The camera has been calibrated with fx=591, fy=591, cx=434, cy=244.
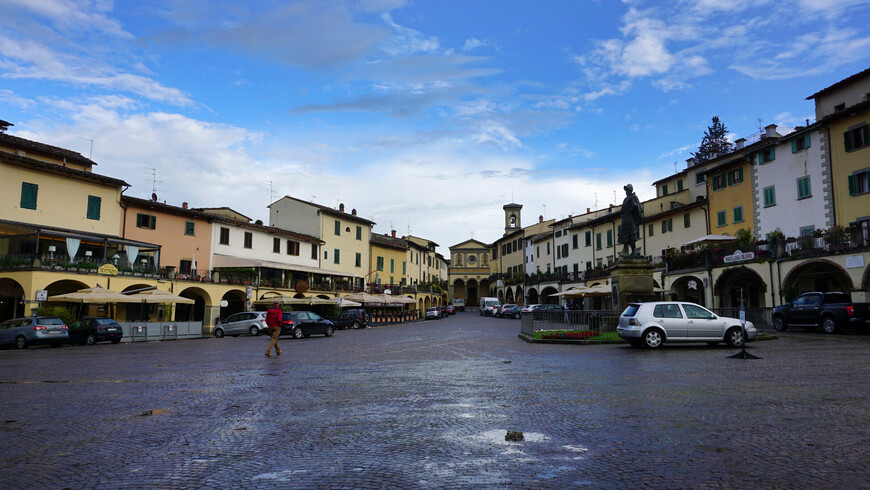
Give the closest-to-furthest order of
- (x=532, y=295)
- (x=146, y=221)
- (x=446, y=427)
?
(x=446, y=427) → (x=146, y=221) → (x=532, y=295)

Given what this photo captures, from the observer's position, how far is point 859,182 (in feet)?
95.3

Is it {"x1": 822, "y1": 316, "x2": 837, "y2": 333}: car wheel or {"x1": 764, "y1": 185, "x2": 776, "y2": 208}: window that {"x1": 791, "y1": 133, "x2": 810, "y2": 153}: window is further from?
{"x1": 822, "y1": 316, "x2": 837, "y2": 333}: car wheel

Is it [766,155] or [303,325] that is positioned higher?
[766,155]

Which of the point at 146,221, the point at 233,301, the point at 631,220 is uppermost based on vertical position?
the point at 146,221

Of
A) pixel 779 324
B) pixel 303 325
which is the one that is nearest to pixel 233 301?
pixel 303 325

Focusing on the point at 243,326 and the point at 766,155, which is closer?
the point at 243,326

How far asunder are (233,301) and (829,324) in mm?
38104

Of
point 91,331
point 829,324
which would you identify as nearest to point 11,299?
point 91,331

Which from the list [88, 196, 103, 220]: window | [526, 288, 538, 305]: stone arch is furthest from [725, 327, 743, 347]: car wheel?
[526, 288, 538, 305]: stone arch

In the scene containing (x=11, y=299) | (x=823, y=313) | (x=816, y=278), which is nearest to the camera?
(x=823, y=313)

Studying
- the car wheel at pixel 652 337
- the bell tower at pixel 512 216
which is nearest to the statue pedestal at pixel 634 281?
the car wheel at pixel 652 337

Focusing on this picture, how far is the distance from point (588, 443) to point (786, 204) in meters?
34.1

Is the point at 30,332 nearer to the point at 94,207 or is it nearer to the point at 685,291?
the point at 94,207

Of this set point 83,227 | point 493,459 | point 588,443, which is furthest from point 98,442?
point 83,227
